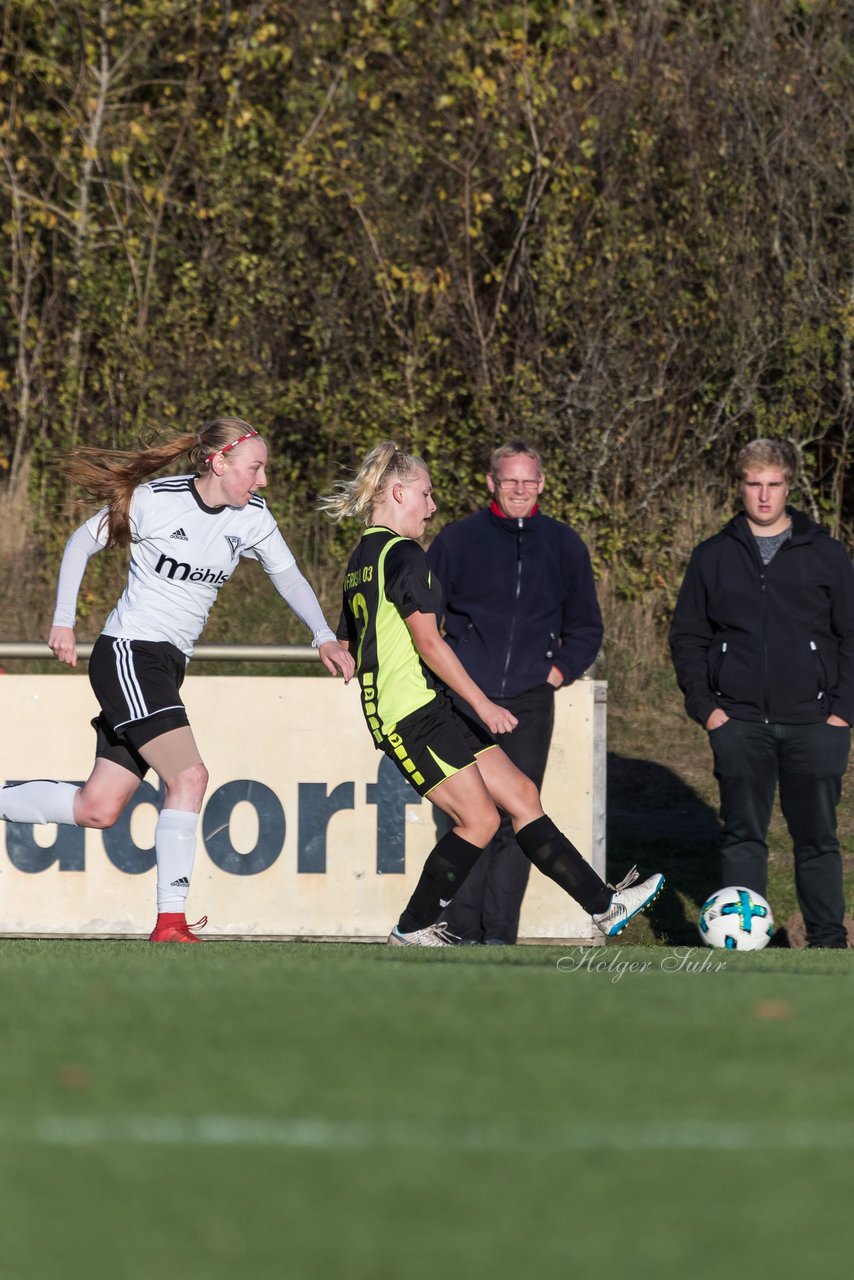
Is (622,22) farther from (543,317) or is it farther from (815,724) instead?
(815,724)

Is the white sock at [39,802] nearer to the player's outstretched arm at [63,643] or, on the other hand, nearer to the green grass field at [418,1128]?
the player's outstretched arm at [63,643]

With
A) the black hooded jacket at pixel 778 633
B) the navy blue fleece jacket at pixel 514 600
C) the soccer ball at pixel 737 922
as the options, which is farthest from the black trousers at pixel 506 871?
the soccer ball at pixel 737 922

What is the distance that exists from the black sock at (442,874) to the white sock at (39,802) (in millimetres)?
1452

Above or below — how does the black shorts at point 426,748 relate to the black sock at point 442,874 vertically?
above

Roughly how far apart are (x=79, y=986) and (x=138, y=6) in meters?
12.6

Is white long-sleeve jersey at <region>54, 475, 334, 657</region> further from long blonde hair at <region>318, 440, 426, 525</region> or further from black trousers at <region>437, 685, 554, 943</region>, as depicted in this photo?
black trousers at <region>437, 685, 554, 943</region>

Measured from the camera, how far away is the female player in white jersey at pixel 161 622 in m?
7.25

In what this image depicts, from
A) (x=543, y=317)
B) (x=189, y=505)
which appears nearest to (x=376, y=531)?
(x=189, y=505)

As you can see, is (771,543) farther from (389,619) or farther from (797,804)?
(389,619)

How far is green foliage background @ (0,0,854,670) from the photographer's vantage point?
585 inches

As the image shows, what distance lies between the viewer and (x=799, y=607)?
27.6 feet

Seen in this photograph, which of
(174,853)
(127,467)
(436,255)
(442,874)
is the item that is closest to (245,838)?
(174,853)

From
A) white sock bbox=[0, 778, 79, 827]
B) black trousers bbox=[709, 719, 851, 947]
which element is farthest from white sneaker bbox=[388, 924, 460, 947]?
black trousers bbox=[709, 719, 851, 947]

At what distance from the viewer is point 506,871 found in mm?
8789
